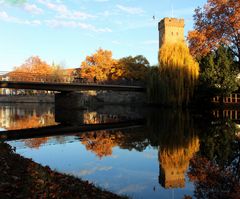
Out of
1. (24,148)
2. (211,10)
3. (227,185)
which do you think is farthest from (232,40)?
(227,185)

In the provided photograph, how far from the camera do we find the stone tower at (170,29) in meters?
83.7

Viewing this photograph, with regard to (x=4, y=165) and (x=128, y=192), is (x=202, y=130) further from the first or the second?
(x=4, y=165)

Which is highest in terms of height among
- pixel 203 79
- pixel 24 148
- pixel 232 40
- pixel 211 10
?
pixel 211 10

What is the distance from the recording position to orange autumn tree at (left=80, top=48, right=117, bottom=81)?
77500mm

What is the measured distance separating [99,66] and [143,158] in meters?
65.4

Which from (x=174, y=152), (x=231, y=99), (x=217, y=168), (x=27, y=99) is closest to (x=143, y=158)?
(x=174, y=152)

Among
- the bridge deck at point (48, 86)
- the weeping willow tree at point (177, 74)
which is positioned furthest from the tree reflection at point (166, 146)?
the weeping willow tree at point (177, 74)

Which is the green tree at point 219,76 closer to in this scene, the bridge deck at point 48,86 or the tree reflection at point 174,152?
the bridge deck at point 48,86

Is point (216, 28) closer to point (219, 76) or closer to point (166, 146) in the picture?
point (219, 76)

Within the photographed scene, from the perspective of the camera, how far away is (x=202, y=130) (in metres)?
22.0

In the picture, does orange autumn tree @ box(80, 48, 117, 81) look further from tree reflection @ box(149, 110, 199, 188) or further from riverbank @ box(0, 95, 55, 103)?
tree reflection @ box(149, 110, 199, 188)

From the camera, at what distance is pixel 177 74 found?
4581 cm

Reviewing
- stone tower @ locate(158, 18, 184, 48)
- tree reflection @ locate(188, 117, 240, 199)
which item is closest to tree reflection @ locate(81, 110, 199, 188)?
tree reflection @ locate(188, 117, 240, 199)

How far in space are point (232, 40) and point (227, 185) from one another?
125 feet
